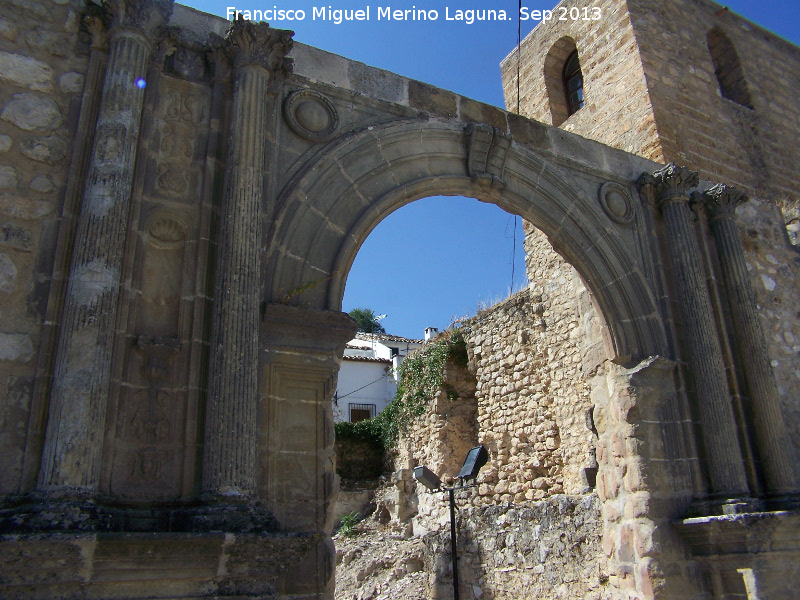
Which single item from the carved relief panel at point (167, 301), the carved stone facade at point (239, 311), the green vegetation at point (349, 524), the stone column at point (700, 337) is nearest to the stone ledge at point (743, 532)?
the carved stone facade at point (239, 311)

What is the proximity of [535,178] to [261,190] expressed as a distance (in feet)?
9.85

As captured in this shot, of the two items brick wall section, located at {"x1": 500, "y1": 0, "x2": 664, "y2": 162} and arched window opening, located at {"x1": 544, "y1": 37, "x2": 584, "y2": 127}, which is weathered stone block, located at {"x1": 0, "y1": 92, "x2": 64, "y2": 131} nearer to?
brick wall section, located at {"x1": 500, "y1": 0, "x2": 664, "y2": 162}

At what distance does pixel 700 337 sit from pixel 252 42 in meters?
4.78

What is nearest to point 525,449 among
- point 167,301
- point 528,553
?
point 528,553

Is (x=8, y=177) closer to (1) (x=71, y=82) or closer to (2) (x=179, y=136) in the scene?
(1) (x=71, y=82)

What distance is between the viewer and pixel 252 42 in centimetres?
502

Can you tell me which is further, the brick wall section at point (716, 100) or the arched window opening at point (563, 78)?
the arched window opening at point (563, 78)

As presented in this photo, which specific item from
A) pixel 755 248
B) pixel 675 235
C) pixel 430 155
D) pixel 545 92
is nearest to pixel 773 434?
pixel 675 235

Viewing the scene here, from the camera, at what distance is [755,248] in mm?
8266

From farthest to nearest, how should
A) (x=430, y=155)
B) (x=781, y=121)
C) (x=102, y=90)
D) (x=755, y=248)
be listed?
(x=781, y=121), (x=755, y=248), (x=430, y=155), (x=102, y=90)

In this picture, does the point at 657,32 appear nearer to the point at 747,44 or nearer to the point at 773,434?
the point at 747,44

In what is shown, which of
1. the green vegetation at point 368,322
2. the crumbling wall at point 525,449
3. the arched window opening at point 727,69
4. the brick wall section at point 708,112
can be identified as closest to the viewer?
the crumbling wall at point 525,449

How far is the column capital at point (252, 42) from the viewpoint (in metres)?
5.00

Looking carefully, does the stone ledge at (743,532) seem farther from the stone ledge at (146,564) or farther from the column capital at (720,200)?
the stone ledge at (146,564)
